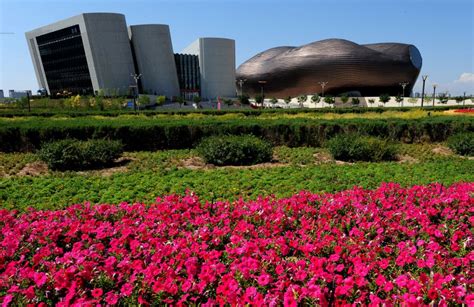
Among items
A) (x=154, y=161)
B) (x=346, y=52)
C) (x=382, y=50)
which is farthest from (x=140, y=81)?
(x=154, y=161)

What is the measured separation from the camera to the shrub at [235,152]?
9.62 m

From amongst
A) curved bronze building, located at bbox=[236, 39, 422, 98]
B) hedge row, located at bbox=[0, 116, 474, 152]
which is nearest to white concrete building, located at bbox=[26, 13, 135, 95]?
curved bronze building, located at bbox=[236, 39, 422, 98]

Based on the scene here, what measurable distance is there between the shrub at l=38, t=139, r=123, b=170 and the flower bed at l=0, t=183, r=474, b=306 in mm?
5415

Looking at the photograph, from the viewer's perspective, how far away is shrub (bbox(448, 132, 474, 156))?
11508mm

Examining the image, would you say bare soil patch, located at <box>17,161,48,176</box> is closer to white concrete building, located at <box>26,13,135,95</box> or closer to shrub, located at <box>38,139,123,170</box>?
shrub, located at <box>38,139,123,170</box>

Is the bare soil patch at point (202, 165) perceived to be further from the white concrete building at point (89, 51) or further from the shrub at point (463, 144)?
the white concrete building at point (89, 51)

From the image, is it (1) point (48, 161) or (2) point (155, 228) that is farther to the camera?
(1) point (48, 161)

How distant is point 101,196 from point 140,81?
65.4 metres

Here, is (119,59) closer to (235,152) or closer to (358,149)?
(235,152)

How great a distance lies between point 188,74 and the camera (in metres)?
78.8

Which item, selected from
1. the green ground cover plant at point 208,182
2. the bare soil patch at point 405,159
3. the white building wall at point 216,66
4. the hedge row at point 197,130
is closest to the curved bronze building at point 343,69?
the white building wall at point 216,66

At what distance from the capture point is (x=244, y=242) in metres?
3.08

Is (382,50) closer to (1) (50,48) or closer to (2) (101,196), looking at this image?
(1) (50,48)

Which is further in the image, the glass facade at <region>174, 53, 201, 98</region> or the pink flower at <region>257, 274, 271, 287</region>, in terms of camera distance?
the glass facade at <region>174, 53, 201, 98</region>
